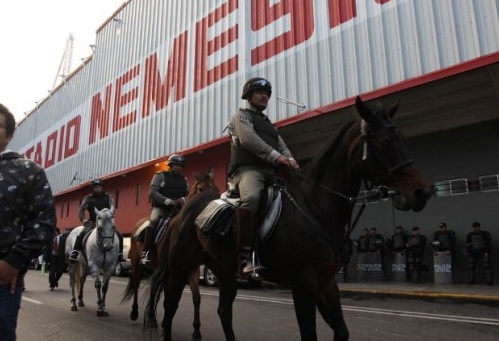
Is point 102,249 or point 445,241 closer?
point 102,249

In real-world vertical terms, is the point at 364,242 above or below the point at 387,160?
below

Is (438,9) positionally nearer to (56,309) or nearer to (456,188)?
(456,188)

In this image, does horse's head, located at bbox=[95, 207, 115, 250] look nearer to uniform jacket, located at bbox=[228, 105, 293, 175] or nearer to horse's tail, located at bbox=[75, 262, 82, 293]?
horse's tail, located at bbox=[75, 262, 82, 293]

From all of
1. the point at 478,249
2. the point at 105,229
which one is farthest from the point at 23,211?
the point at 478,249

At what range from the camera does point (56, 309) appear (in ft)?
29.0

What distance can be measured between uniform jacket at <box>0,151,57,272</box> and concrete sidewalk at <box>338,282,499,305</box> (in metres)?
9.81

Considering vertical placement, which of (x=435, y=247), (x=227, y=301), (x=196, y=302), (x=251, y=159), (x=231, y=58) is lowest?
(x=196, y=302)

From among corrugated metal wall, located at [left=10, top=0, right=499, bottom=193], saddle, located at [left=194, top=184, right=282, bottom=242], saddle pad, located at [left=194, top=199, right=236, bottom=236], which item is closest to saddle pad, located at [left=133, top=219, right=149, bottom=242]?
saddle, located at [left=194, top=184, right=282, bottom=242]

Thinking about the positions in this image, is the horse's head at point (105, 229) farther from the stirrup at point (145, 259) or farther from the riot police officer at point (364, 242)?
the riot police officer at point (364, 242)

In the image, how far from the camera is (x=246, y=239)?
3.90 metres

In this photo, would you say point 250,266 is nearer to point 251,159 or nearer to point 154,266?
point 251,159

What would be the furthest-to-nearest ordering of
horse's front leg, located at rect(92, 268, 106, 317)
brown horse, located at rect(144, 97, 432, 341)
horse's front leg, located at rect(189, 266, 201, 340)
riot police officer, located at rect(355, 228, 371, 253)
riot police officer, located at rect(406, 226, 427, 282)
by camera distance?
riot police officer, located at rect(355, 228, 371, 253) < riot police officer, located at rect(406, 226, 427, 282) < horse's front leg, located at rect(92, 268, 106, 317) < horse's front leg, located at rect(189, 266, 201, 340) < brown horse, located at rect(144, 97, 432, 341)

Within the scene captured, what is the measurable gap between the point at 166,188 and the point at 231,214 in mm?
3252

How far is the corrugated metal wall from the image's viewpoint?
438 inches
